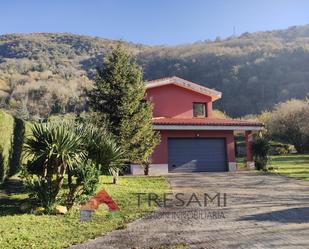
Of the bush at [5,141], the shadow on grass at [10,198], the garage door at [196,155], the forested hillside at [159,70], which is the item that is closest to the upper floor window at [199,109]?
the garage door at [196,155]

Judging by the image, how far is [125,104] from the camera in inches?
837

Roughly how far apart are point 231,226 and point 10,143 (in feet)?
31.5

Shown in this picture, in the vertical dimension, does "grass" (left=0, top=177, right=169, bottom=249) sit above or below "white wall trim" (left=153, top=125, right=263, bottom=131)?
below

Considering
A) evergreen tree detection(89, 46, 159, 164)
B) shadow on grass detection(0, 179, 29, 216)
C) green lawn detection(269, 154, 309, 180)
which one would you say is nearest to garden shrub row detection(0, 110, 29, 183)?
shadow on grass detection(0, 179, 29, 216)

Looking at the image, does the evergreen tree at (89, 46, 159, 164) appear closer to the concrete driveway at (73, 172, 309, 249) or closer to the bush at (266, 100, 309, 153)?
the concrete driveway at (73, 172, 309, 249)

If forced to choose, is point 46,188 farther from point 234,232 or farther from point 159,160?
point 159,160

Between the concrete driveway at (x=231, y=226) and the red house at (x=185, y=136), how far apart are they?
9.68 meters

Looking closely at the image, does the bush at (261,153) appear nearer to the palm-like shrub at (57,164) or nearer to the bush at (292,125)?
the palm-like shrub at (57,164)

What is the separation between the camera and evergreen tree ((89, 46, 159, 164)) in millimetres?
21109

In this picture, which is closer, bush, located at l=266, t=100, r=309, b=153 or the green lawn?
the green lawn

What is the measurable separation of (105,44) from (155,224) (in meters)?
113

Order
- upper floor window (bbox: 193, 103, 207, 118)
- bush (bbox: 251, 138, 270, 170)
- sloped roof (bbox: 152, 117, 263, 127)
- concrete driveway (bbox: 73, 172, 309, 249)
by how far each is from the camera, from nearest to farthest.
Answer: concrete driveway (bbox: 73, 172, 309, 249) < sloped roof (bbox: 152, 117, 263, 127) < bush (bbox: 251, 138, 270, 170) < upper floor window (bbox: 193, 103, 207, 118)

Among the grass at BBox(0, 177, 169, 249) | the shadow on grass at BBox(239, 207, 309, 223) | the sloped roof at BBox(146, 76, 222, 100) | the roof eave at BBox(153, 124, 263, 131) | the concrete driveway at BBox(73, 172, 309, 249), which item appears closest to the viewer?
the concrete driveway at BBox(73, 172, 309, 249)

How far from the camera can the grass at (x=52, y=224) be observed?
903 cm
